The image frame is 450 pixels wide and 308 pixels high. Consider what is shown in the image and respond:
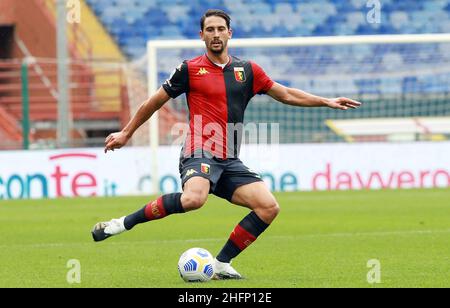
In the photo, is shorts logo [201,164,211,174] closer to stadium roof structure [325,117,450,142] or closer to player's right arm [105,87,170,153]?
player's right arm [105,87,170,153]

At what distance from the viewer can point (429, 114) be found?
76.4ft

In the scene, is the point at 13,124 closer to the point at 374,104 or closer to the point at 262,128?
the point at 262,128

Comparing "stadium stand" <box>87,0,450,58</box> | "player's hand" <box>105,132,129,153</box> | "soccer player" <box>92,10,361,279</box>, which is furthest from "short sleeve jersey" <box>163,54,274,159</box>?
"stadium stand" <box>87,0,450,58</box>

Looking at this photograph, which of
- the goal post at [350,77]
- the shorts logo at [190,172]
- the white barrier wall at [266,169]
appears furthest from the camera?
the goal post at [350,77]

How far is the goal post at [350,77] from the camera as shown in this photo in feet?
77.2

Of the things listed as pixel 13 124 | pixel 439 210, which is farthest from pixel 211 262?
pixel 13 124

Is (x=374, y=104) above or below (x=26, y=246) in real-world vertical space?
above

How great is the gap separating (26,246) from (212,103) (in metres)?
3.98

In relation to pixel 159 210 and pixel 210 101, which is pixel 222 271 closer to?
pixel 159 210

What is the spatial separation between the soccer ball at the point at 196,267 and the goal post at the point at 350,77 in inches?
590

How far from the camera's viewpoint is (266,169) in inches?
818

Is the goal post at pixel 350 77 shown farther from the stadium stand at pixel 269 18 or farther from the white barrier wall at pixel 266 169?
the stadium stand at pixel 269 18

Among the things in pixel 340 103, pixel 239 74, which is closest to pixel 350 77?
pixel 340 103

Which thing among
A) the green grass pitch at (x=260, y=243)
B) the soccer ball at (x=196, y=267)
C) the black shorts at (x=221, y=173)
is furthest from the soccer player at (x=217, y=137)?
the green grass pitch at (x=260, y=243)
